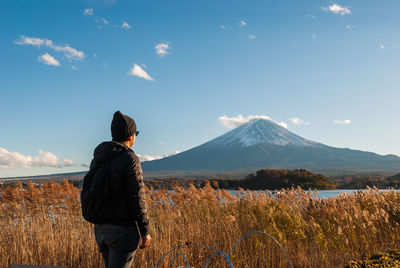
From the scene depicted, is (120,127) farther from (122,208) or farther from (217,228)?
(217,228)

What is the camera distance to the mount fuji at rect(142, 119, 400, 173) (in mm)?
132500

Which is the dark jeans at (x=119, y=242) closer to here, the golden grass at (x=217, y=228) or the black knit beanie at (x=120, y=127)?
the black knit beanie at (x=120, y=127)

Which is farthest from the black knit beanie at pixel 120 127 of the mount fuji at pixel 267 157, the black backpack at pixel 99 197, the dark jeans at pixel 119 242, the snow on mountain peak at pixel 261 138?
the snow on mountain peak at pixel 261 138

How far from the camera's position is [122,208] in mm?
2891

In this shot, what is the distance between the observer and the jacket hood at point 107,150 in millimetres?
2928

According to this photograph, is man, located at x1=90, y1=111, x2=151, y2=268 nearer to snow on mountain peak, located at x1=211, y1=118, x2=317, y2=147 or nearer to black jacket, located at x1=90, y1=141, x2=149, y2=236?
black jacket, located at x1=90, y1=141, x2=149, y2=236

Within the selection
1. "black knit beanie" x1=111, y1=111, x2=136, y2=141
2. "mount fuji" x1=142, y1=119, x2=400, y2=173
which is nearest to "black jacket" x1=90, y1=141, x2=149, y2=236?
"black knit beanie" x1=111, y1=111, x2=136, y2=141

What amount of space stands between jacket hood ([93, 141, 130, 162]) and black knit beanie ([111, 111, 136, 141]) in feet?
0.40

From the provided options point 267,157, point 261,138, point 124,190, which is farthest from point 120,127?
point 261,138

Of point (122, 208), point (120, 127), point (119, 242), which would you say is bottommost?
point (119, 242)

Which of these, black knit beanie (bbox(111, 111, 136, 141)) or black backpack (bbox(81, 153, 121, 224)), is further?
black knit beanie (bbox(111, 111, 136, 141))

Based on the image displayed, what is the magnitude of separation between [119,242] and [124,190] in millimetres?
411

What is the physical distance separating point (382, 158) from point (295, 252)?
5808 inches

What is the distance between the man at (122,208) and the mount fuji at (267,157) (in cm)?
12360
